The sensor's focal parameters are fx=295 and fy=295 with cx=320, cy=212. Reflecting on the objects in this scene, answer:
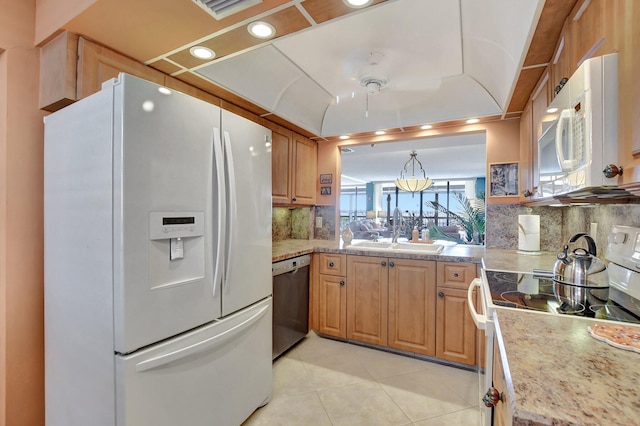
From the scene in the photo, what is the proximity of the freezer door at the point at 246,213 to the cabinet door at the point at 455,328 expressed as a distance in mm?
1410

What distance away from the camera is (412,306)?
2443 mm

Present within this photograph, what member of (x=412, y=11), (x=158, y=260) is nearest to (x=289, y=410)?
(x=158, y=260)

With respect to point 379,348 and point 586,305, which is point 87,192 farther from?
point 379,348

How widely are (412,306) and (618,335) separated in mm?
1701

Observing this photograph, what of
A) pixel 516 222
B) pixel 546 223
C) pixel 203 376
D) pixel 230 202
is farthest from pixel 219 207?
pixel 546 223

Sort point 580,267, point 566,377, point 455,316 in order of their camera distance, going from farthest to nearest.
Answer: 1. point 455,316
2. point 580,267
3. point 566,377

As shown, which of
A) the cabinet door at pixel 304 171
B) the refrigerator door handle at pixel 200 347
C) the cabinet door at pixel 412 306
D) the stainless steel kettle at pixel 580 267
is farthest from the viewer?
the cabinet door at pixel 304 171

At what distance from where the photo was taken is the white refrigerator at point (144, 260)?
1.11 meters

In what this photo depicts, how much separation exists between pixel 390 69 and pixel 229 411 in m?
2.45

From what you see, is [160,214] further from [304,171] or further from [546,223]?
[546,223]

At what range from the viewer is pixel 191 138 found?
132 cm

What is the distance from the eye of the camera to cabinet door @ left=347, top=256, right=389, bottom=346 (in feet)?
8.39

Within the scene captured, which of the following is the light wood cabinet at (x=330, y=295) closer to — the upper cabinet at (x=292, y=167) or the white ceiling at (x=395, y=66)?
the upper cabinet at (x=292, y=167)

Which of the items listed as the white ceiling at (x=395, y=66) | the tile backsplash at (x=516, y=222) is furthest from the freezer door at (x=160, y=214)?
the tile backsplash at (x=516, y=222)
